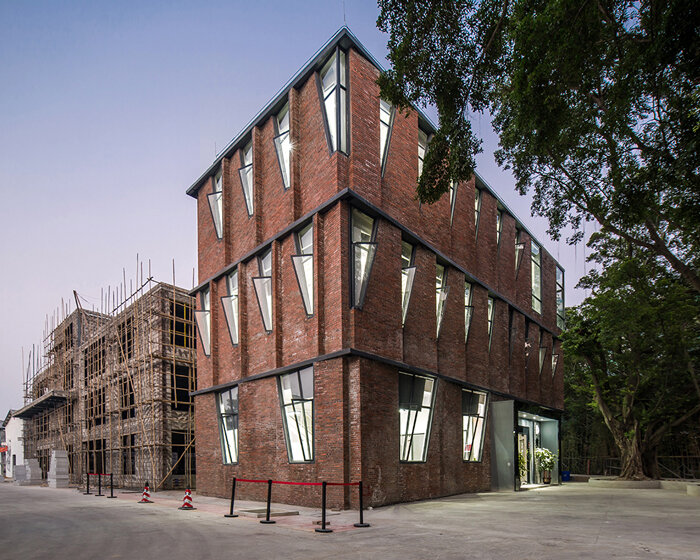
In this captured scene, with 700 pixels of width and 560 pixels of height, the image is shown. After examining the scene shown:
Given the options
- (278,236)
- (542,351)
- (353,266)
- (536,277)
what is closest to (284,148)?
(278,236)

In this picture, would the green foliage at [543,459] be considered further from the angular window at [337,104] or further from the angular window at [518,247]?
the angular window at [337,104]

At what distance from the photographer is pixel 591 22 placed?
424 inches

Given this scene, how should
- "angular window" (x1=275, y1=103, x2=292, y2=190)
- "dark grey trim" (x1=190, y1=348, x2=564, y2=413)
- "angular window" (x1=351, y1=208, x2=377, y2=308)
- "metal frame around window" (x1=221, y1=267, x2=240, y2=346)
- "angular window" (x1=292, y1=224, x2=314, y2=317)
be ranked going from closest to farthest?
"dark grey trim" (x1=190, y1=348, x2=564, y2=413), "angular window" (x1=351, y1=208, x2=377, y2=308), "angular window" (x1=292, y1=224, x2=314, y2=317), "angular window" (x1=275, y1=103, x2=292, y2=190), "metal frame around window" (x1=221, y1=267, x2=240, y2=346)

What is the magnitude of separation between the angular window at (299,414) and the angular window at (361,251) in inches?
120

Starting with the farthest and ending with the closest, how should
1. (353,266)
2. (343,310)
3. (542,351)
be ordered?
(542,351), (353,266), (343,310)

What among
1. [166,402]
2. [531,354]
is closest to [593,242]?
[531,354]

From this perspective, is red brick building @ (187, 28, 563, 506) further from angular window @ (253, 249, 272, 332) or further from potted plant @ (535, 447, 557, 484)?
potted plant @ (535, 447, 557, 484)

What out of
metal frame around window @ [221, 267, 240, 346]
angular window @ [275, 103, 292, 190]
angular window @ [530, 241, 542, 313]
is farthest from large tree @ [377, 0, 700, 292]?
angular window @ [530, 241, 542, 313]

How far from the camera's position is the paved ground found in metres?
8.64

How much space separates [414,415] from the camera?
60.5 ft

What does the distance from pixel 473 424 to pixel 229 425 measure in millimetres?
10222

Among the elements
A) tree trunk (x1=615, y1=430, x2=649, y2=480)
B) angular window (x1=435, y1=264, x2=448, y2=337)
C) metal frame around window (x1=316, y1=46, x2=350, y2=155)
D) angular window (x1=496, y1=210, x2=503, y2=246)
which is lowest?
tree trunk (x1=615, y1=430, x2=649, y2=480)

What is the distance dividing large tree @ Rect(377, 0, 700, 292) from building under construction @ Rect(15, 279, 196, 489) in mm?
Result: 20184

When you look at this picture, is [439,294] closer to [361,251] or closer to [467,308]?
[467,308]
